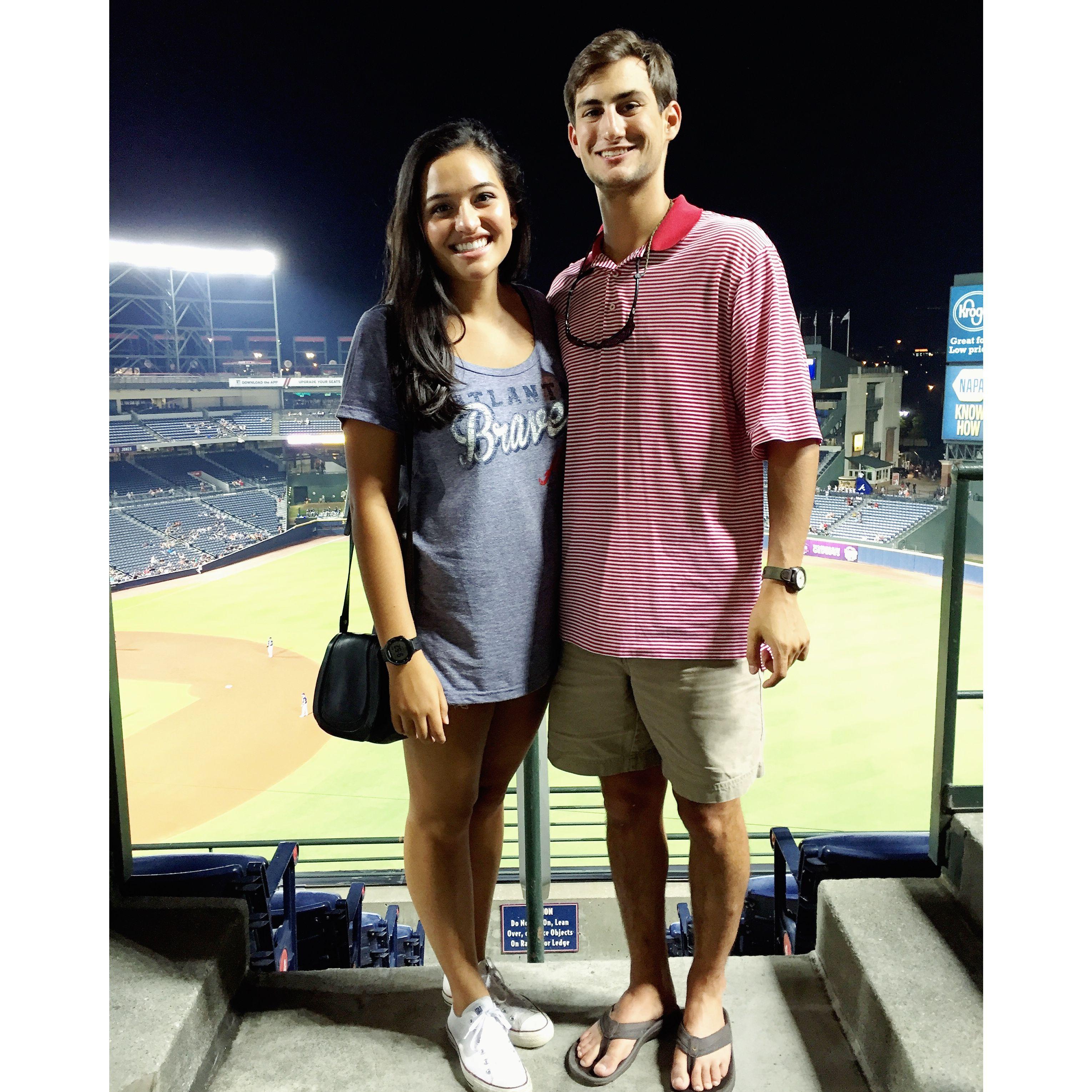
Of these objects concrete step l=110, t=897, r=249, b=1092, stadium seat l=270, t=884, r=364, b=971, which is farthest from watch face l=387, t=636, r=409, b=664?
stadium seat l=270, t=884, r=364, b=971

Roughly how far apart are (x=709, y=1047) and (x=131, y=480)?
1923 cm

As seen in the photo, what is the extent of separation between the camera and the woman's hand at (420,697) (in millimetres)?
1026

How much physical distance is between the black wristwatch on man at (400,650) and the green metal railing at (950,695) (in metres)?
0.85

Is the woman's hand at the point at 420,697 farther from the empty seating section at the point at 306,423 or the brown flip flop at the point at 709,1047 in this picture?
the empty seating section at the point at 306,423

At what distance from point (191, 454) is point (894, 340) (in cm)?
1685

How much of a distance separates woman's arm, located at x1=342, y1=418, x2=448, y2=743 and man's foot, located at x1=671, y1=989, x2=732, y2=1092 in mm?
523

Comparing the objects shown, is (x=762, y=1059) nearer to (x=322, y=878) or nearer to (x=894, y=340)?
(x=322, y=878)

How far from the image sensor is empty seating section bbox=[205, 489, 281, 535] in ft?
60.2

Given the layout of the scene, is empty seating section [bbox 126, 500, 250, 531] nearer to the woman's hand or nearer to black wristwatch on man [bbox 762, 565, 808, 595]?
the woman's hand

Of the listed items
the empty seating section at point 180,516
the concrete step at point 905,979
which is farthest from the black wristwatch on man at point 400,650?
the empty seating section at point 180,516

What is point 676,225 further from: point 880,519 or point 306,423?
point 306,423
